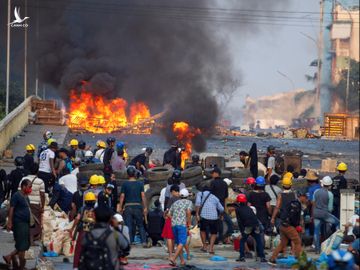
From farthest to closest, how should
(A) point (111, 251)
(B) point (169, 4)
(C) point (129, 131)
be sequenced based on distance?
(B) point (169, 4) < (C) point (129, 131) < (A) point (111, 251)

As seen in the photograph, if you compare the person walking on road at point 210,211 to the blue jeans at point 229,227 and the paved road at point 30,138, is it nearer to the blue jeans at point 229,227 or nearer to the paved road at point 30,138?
the blue jeans at point 229,227

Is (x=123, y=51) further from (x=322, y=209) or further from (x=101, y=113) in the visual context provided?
(x=322, y=209)

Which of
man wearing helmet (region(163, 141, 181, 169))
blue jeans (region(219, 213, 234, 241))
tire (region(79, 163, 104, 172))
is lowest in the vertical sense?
blue jeans (region(219, 213, 234, 241))

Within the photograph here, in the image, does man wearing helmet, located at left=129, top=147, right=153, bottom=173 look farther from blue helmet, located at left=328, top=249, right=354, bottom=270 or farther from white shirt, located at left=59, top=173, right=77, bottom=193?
blue helmet, located at left=328, top=249, right=354, bottom=270

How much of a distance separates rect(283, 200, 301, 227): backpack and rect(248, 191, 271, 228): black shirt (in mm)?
1026

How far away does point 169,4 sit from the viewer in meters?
67.7

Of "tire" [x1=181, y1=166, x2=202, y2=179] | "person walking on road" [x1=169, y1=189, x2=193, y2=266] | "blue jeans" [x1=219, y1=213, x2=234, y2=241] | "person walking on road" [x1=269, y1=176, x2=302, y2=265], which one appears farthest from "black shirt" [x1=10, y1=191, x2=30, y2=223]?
"tire" [x1=181, y1=166, x2=202, y2=179]

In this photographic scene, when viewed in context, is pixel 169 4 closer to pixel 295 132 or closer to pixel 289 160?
pixel 295 132

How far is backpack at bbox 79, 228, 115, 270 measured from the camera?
502 inches

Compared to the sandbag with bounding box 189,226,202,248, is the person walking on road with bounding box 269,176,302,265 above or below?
above

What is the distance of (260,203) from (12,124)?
21027 millimetres

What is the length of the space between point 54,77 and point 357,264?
53.2 meters

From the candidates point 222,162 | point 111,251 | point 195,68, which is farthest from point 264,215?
point 195,68

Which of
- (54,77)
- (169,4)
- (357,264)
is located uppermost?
(169,4)
